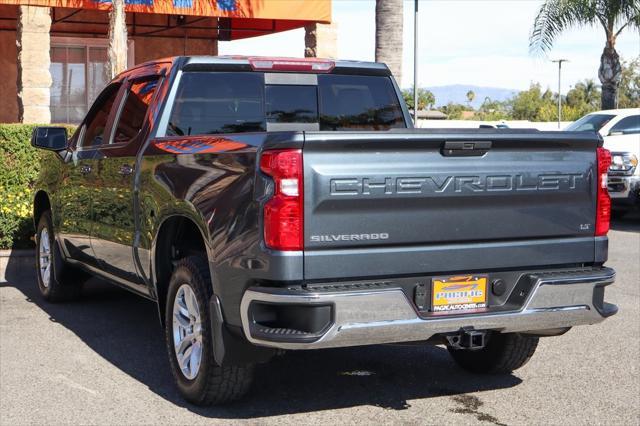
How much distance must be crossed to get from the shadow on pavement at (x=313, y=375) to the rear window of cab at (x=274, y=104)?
5.36ft

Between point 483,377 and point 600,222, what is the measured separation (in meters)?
1.52

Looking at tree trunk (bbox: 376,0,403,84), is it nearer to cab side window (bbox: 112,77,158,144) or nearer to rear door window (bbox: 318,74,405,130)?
rear door window (bbox: 318,74,405,130)

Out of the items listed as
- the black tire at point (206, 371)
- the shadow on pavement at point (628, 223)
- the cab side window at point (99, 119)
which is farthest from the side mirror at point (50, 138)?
the shadow on pavement at point (628, 223)

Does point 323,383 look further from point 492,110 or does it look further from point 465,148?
point 492,110

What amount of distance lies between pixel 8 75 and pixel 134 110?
1786cm

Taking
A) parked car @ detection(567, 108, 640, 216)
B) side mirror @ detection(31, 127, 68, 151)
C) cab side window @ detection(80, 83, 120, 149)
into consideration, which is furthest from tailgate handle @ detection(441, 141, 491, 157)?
parked car @ detection(567, 108, 640, 216)

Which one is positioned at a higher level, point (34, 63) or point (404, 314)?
point (34, 63)

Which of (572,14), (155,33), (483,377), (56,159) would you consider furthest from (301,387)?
(572,14)

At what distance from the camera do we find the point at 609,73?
1111 inches

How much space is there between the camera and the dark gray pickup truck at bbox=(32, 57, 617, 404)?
492 cm

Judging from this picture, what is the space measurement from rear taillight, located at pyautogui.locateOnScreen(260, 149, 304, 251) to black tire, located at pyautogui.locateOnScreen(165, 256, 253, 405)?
86 centimetres


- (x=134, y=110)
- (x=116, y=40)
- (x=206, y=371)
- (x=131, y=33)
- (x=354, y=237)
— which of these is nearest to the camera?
(x=354, y=237)

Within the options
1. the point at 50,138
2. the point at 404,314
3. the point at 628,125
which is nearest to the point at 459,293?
the point at 404,314

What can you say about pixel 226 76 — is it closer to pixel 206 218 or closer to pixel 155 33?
pixel 206 218
